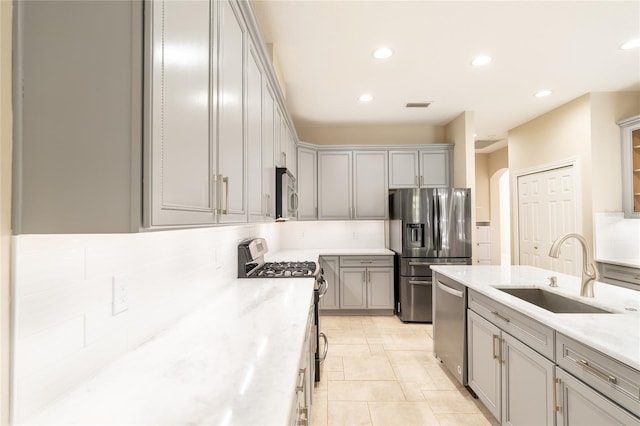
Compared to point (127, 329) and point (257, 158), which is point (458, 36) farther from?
point (127, 329)

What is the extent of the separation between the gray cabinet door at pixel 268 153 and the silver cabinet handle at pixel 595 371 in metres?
1.73

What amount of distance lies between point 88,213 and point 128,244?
0.49m

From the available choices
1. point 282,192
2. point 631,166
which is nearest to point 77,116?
point 282,192

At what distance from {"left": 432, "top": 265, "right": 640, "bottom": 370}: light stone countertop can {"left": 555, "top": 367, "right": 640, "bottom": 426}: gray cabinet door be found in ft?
0.67

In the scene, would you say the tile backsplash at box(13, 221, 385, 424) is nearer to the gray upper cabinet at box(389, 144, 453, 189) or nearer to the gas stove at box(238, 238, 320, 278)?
the gas stove at box(238, 238, 320, 278)

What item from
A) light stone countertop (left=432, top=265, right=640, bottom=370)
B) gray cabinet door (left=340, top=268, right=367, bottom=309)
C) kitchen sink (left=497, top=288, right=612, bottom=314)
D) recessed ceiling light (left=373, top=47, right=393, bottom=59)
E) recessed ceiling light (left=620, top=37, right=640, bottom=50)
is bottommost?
gray cabinet door (left=340, top=268, right=367, bottom=309)

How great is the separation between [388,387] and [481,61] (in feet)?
9.96

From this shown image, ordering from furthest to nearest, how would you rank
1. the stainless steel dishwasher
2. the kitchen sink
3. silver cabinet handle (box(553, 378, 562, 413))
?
the stainless steel dishwasher → the kitchen sink → silver cabinet handle (box(553, 378, 562, 413))

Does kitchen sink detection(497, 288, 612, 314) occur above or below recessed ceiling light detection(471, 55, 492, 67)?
below

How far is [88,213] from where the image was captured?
0.68 meters

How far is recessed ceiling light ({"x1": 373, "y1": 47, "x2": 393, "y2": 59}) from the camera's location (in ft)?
9.20

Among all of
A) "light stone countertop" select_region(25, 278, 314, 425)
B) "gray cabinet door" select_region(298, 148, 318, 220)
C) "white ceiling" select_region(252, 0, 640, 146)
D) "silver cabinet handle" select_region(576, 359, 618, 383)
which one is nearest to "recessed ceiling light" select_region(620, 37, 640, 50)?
"white ceiling" select_region(252, 0, 640, 146)

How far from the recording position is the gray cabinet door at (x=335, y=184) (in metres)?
4.84

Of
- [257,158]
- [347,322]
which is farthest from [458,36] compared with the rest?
[347,322]
